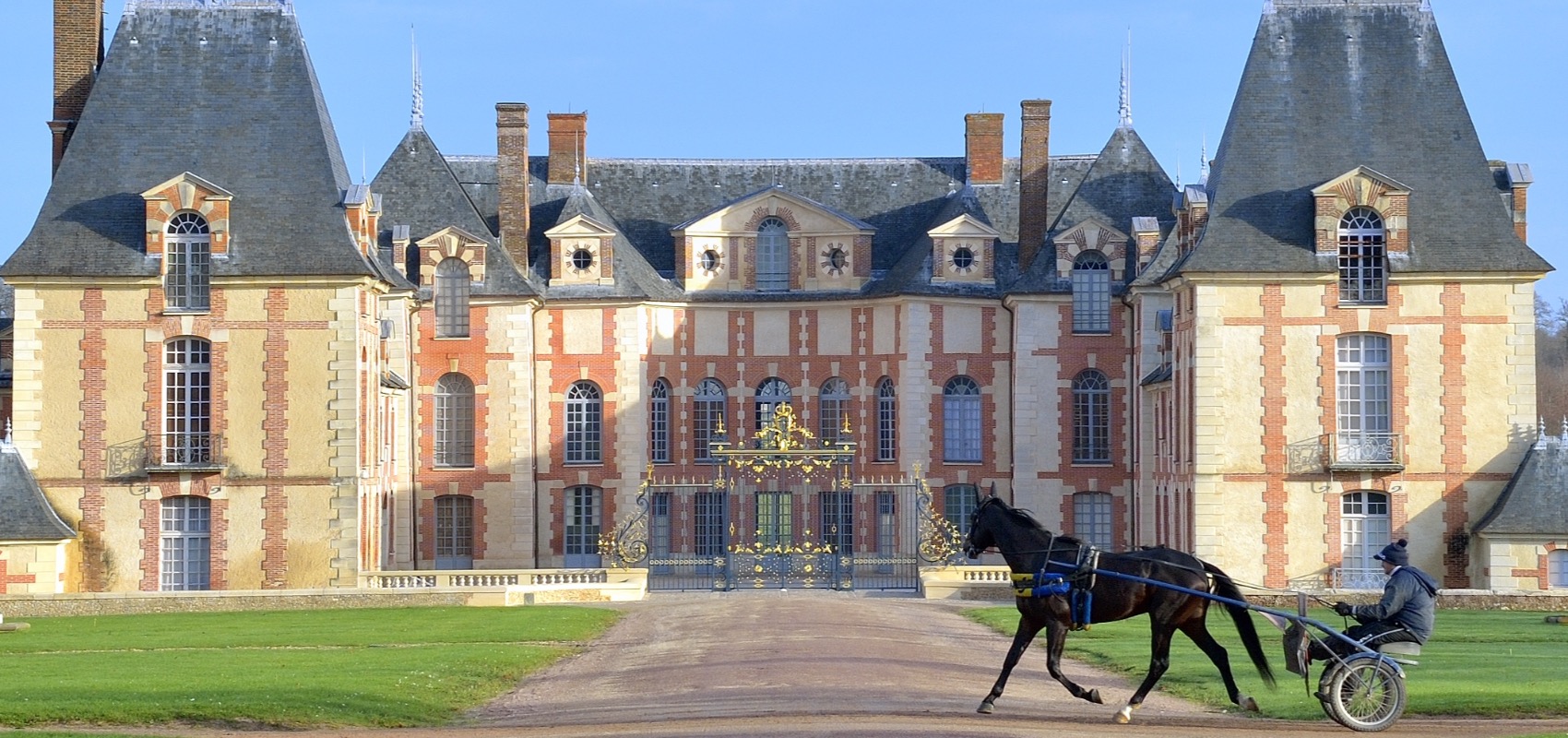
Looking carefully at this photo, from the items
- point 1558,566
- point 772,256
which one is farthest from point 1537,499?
point 772,256

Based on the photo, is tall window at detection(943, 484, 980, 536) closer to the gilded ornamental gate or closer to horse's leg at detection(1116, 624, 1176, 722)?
the gilded ornamental gate

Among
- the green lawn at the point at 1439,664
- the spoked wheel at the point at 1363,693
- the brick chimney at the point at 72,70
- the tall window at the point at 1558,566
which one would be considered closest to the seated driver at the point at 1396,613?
the spoked wheel at the point at 1363,693

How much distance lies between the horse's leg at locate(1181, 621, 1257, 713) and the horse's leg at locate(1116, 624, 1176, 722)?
171mm

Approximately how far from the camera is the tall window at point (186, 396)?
3328 cm

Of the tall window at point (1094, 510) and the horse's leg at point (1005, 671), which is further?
the tall window at point (1094, 510)

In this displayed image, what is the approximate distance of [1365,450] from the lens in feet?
107

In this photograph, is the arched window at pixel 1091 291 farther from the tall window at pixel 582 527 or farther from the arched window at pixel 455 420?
the arched window at pixel 455 420

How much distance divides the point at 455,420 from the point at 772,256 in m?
7.54

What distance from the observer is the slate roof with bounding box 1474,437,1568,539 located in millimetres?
31547

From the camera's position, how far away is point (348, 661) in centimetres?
2105

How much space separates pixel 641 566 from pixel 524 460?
5924 millimetres

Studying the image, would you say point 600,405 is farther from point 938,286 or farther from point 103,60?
point 103,60

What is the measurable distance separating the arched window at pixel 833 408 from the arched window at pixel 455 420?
286 inches

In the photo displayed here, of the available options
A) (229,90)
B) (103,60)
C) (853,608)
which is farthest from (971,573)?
(103,60)
